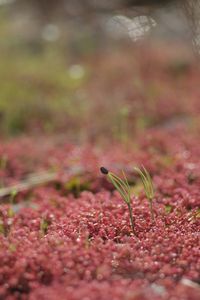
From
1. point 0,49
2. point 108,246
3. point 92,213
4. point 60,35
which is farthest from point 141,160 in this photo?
point 60,35

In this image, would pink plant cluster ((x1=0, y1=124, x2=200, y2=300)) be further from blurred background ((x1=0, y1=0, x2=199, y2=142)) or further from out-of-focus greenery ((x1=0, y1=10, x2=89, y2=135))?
out-of-focus greenery ((x1=0, y1=10, x2=89, y2=135))

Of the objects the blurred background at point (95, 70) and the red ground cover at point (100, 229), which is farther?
the blurred background at point (95, 70)

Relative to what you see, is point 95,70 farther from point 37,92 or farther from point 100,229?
point 100,229

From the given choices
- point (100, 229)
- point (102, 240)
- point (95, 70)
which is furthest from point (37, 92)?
point (102, 240)

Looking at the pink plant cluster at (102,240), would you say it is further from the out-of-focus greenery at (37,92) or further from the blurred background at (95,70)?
the out-of-focus greenery at (37,92)

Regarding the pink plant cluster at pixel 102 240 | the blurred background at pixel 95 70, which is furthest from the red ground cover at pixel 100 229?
the blurred background at pixel 95 70
